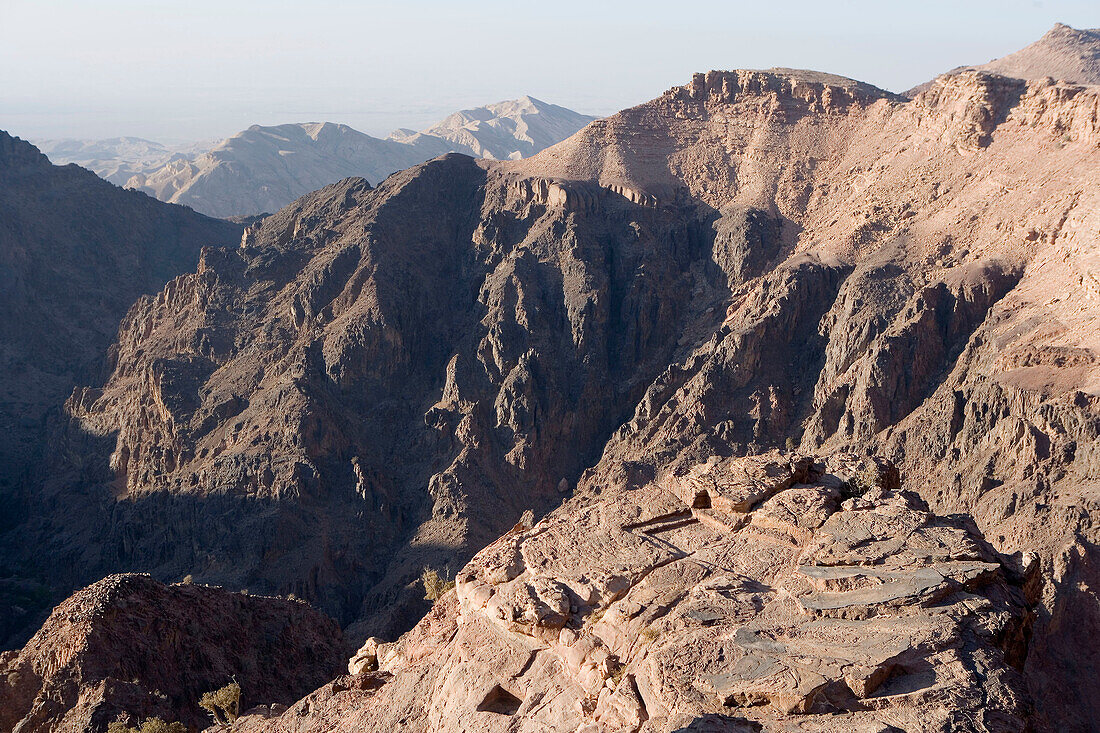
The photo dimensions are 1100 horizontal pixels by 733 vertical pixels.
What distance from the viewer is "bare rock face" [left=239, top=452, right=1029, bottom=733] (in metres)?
28.4

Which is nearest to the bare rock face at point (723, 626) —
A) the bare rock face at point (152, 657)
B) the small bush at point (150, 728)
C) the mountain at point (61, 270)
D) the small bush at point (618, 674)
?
the small bush at point (618, 674)

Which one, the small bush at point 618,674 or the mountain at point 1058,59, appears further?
the mountain at point 1058,59

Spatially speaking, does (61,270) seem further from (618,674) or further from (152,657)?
(618,674)

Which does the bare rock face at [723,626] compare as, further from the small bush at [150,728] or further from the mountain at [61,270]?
the mountain at [61,270]

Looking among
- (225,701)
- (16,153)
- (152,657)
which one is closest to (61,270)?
(16,153)

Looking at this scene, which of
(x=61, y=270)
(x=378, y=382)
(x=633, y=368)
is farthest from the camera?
(x=61, y=270)

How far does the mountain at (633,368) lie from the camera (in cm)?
6519

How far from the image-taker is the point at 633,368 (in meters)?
106

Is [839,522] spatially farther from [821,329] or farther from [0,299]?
[0,299]

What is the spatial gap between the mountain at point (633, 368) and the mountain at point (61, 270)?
10115 mm

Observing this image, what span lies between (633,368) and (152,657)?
64981mm

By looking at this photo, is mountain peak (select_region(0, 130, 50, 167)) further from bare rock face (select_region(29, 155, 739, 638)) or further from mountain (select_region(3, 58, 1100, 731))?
mountain (select_region(3, 58, 1100, 731))

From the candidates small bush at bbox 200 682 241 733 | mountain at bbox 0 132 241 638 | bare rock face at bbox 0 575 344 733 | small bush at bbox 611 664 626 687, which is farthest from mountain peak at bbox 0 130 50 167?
small bush at bbox 611 664 626 687

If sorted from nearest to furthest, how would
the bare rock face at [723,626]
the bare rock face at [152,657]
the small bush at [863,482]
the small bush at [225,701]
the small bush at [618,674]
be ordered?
the bare rock face at [723,626] → the small bush at [618,674] → the small bush at [863,482] → the small bush at [225,701] → the bare rock face at [152,657]
